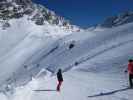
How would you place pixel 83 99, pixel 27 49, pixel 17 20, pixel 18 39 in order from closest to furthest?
pixel 83 99 < pixel 27 49 < pixel 18 39 < pixel 17 20

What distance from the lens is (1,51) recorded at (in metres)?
116

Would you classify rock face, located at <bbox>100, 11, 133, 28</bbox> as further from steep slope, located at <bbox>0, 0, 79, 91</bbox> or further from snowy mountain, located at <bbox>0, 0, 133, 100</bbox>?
steep slope, located at <bbox>0, 0, 79, 91</bbox>

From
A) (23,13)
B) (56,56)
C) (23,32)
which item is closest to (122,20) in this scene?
(56,56)

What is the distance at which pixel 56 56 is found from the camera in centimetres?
5728

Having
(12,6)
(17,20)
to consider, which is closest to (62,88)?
(17,20)

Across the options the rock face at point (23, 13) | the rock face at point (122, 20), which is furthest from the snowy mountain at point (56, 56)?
the rock face at point (122, 20)

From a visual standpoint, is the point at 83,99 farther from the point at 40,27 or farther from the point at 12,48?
the point at 40,27

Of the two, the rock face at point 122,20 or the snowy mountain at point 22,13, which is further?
the snowy mountain at point 22,13

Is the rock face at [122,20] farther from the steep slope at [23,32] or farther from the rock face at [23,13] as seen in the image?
the rock face at [23,13]

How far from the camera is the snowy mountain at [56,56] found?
762 inches

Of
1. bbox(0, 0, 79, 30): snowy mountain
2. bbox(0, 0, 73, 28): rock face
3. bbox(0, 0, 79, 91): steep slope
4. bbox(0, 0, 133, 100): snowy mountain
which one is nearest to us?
bbox(0, 0, 133, 100): snowy mountain

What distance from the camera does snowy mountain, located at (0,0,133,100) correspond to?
63.5 ft

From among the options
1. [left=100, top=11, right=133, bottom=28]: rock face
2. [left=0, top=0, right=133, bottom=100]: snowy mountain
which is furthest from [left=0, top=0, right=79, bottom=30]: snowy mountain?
[left=100, top=11, right=133, bottom=28]: rock face

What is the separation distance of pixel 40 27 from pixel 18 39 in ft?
55.1
